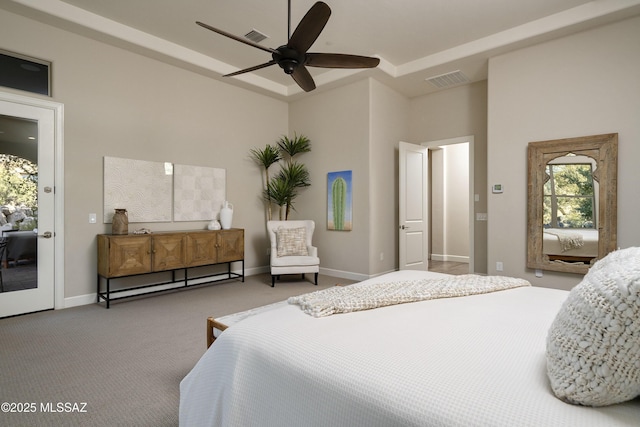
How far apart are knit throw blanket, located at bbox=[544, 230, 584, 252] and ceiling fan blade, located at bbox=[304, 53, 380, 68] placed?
10.2ft

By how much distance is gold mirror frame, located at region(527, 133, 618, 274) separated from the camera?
11.9 feet

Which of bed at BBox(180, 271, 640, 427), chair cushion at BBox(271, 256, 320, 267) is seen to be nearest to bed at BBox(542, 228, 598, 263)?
bed at BBox(180, 271, 640, 427)

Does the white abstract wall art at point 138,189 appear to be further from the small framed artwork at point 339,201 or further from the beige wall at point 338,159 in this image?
the small framed artwork at point 339,201

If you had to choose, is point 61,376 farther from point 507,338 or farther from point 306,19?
point 306,19

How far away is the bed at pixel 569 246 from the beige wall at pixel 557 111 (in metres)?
0.22

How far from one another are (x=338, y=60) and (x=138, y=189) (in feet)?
10.4

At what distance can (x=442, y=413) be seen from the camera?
828 mm

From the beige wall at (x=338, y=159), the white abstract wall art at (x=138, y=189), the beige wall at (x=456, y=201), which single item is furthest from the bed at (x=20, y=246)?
the beige wall at (x=456, y=201)

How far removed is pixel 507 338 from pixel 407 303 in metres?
0.53

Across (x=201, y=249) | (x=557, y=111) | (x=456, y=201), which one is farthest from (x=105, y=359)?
(x=456, y=201)

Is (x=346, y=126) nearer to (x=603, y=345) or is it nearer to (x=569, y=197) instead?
(x=569, y=197)

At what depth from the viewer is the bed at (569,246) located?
12.4 ft

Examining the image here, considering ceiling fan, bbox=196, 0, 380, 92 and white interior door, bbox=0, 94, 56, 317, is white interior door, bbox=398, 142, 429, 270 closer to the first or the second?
ceiling fan, bbox=196, 0, 380, 92

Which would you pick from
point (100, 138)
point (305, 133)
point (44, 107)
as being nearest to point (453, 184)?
point (305, 133)
